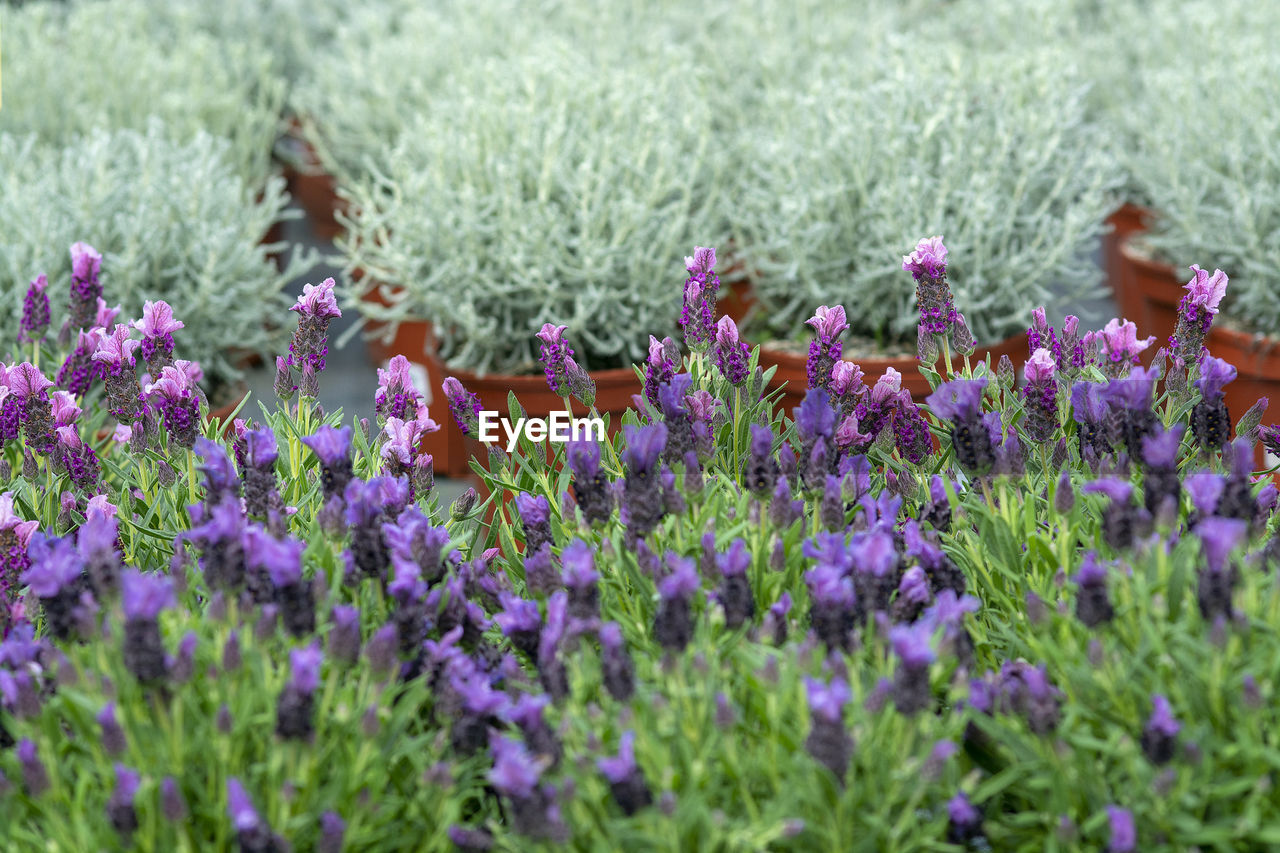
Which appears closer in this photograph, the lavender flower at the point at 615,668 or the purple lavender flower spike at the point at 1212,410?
the lavender flower at the point at 615,668

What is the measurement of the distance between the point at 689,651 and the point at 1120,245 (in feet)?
9.47

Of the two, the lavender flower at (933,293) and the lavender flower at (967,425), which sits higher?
the lavender flower at (933,293)

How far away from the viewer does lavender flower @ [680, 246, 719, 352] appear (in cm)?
189

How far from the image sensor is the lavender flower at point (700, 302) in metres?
1.89

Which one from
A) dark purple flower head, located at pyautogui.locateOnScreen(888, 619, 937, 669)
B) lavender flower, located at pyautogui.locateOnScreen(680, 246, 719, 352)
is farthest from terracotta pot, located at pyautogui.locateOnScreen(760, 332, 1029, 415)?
dark purple flower head, located at pyautogui.locateOnScreen(888, 619, 937, 669)

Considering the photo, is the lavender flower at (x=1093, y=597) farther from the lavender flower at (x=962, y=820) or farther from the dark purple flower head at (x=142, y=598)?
the dark purple flower head at (x=142, y=598)

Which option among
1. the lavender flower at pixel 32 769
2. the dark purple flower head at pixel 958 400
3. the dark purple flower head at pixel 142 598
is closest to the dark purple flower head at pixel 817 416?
the dark purple flower head at pixel 958 400

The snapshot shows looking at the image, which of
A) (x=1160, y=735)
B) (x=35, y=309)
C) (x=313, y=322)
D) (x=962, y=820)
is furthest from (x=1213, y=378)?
(x=35, y=309)

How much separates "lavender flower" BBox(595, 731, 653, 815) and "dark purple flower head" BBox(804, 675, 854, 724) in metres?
0.17

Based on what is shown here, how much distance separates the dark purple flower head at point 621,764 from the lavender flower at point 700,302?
81cm

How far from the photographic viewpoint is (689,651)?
1387mm

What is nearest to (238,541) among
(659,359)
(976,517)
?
(659,359)

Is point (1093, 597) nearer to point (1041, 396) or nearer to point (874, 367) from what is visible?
point (1041, 396)

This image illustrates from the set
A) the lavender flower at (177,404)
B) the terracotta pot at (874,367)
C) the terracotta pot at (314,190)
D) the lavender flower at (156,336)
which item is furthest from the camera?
the terracotta pot at (314,190)
